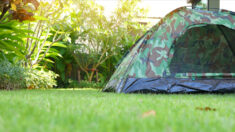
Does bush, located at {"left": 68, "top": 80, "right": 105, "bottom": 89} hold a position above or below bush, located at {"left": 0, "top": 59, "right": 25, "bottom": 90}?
below

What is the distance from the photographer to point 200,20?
13.5 feet

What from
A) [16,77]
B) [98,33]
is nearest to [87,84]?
[98,33]

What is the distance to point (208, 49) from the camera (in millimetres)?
4895

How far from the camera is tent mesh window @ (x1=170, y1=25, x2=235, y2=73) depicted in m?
4.84

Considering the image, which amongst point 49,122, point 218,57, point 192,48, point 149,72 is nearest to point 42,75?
point 149,72

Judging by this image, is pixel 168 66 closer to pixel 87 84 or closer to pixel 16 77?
pixel 16 77

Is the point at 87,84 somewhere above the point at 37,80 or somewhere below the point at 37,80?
below

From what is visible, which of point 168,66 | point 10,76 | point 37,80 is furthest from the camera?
point 37,80

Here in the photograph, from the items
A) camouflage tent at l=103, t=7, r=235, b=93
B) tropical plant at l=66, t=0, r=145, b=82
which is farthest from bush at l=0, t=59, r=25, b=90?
tropical plant at l=66, t=0, r=145, b=82

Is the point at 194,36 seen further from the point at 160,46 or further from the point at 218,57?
the point at 160,46

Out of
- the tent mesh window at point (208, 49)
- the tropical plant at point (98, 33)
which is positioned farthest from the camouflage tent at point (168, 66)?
the tropical plant at point (98, 33)

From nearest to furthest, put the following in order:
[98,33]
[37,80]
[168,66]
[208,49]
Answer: [168,66] → [208,49] → [37,80] → [98,33]

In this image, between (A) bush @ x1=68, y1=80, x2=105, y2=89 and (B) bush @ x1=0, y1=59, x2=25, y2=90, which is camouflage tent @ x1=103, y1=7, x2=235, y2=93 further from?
(A) bush @ x1=68, y1=80, x2=105, y2=89

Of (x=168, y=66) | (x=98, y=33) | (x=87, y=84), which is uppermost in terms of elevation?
(x=98, y=33)
